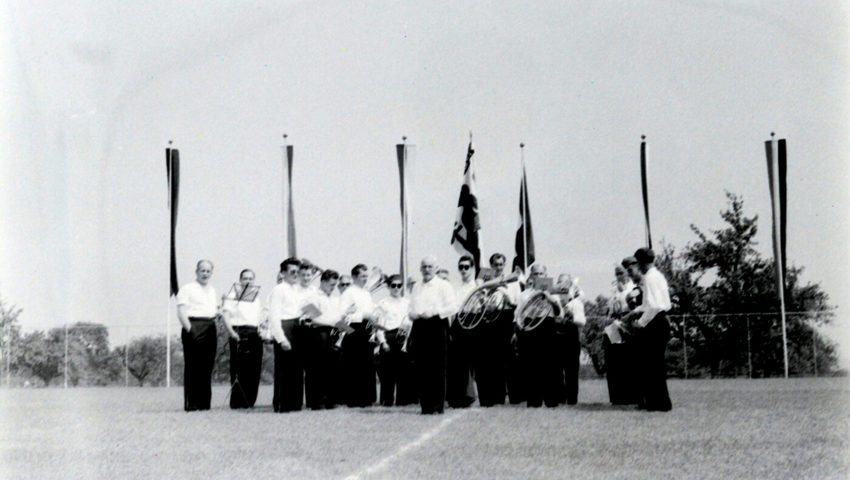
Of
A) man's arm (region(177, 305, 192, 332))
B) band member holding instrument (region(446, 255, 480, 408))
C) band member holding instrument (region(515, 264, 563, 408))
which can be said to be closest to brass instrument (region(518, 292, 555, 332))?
band member holding instrument (region(515, 264, 563, 408))

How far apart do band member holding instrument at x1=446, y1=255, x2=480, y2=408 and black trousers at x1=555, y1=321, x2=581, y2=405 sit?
1.25m

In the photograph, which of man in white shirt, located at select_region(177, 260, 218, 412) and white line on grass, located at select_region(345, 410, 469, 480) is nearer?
white line on grass, located at select_region(345, 410, 469, 480)

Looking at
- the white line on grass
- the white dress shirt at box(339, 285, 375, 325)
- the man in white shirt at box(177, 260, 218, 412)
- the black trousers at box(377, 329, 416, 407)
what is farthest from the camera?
the black trousers at box(377, 329, 416, 407)

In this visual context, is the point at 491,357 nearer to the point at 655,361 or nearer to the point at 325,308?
the point at 325,308

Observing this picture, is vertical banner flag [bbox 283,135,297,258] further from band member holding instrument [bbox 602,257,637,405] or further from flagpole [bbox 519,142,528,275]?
band member holding instrument [bbox 602,257,637,405]

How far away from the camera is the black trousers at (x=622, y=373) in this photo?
13977mm

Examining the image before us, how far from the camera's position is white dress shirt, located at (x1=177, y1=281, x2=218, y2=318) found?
45.6 feet

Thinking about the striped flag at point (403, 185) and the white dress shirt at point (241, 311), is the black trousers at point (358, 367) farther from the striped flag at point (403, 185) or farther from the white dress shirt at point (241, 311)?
the striped flag at point (403, 185)

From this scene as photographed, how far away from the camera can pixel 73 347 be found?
2873 cm

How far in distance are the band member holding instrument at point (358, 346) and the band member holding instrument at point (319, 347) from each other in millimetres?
409

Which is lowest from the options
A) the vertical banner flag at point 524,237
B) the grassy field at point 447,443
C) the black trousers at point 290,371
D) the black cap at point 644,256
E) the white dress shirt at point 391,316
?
the grassy field at point 447,443

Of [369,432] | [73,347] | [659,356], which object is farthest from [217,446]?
[73,347]

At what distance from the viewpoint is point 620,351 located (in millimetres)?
14250

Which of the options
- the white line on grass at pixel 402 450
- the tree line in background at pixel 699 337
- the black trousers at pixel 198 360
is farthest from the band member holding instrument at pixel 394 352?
the tree line in background at pixel 699 337
